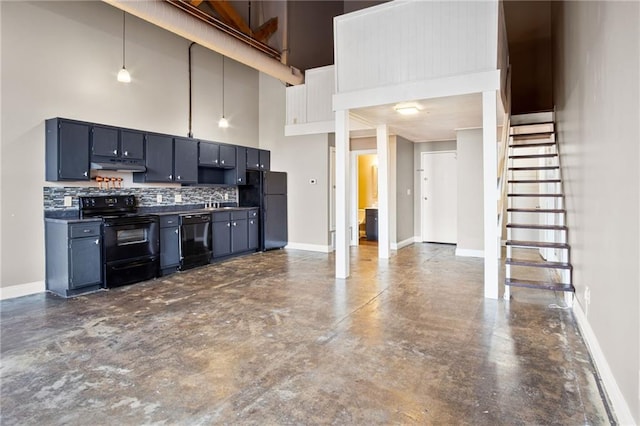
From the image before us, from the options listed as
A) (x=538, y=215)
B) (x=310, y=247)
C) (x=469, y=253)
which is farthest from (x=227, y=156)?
(x=538, y=215)

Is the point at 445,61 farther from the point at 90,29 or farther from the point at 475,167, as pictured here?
the point at 90,29

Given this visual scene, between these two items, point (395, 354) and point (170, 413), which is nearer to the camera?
point (170, 413)

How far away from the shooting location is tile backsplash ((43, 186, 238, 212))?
483cm

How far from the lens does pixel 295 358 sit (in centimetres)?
276

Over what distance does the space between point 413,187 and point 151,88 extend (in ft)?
18.9

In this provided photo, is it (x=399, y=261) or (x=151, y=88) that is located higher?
(x=151, y=88)

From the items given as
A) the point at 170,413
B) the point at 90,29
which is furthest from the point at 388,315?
the point at 90,29

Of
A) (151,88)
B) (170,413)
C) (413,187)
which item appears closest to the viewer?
(170,413)

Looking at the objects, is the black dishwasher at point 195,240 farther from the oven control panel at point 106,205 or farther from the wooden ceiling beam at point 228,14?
the wooden ceiling beam at point 228,14

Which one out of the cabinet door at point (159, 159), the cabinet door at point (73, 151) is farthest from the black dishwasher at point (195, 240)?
the cabinet door at point (73, 151)

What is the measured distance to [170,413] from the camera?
2.08 m

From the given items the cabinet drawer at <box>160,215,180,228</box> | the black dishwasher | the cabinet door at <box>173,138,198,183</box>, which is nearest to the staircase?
the black dishwasher

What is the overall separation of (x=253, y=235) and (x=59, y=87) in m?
3.87

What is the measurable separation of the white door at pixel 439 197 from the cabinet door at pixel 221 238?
4509 millimetres
